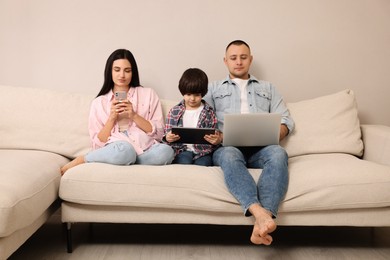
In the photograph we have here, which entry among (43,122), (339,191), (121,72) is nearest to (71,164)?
(43,122)

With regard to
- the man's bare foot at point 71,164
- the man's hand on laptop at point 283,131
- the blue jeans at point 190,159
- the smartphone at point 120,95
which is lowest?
the man's bare foot at point 71,164

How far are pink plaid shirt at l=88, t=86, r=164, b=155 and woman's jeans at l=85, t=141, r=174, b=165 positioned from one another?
9 cm

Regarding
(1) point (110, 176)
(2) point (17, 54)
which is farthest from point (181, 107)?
(2) point (17, 54)

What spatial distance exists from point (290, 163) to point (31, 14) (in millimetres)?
1937

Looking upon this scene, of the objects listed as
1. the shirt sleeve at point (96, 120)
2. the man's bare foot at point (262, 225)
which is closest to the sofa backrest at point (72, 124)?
the shirt sleeve at point (96, 120)

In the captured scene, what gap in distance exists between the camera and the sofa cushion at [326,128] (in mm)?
2479

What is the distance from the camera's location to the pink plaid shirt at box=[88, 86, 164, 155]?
2.35 m

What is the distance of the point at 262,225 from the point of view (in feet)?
5.73

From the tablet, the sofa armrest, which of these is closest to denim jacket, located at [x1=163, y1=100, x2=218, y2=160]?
the tablet

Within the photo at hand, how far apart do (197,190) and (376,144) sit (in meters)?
1.15

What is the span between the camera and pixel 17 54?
284 cm

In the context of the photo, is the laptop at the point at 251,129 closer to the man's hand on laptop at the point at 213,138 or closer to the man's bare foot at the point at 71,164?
the man's hand on laptop at the point at 213,138

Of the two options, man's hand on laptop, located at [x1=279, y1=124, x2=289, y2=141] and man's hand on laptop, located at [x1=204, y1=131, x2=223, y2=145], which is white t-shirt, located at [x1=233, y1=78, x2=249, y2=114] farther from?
man's hand on laptop, located at [x1=204, y1=131, x2=223, y2=145]

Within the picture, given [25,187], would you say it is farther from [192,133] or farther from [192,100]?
[192,100]
